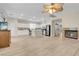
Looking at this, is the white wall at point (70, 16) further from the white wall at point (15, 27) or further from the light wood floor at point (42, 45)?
the white wall at point (15, 27)

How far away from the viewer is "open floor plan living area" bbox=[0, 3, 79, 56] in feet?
12.1

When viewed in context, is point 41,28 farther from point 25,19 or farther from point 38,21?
point 25,19

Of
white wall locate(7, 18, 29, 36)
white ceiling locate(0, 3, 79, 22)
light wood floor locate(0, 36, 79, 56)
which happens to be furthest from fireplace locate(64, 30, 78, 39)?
white wall locate(7, 18, 29, 36)

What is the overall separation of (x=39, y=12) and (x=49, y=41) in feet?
3.92

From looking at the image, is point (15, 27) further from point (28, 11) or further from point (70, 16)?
point (70, 16)

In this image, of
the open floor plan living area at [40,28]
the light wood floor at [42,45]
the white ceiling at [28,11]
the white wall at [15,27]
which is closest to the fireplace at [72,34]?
the open floor plan living area at [40,28]

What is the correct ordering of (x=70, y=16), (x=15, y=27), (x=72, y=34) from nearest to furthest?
1. (x=15, y=27)
2. (x=70, y=16)
3. (x=72, y=34)

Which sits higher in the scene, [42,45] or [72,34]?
[72,34]

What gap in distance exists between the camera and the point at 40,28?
149 inches

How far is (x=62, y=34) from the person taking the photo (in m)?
4.07

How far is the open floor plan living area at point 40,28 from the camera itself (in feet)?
12.1

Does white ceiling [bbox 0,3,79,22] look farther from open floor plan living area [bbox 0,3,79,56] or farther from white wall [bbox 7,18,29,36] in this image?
white wall [bbox 7,18,29,36]

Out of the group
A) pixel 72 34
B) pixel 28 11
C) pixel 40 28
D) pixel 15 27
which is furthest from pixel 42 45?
pixel 28 11

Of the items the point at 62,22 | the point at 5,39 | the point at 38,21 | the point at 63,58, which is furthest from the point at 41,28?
the point at 5,39
